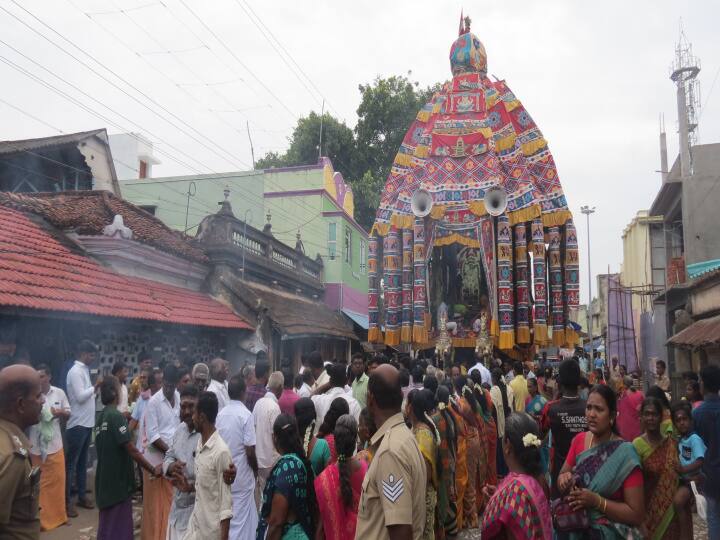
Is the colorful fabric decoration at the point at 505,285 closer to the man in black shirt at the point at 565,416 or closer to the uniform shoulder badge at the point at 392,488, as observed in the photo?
the man in black shirt at the point at 565,416

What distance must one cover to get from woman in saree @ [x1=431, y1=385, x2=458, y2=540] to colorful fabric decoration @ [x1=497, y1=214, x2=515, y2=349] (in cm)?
721

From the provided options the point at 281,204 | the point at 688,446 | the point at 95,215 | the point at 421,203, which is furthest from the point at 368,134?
the point at 688,446

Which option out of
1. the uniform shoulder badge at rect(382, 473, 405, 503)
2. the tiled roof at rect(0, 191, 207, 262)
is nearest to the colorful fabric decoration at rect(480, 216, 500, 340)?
the tiled roof at rect(0, 191, 207, 262)

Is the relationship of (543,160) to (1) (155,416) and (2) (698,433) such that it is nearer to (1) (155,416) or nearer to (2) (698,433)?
(2) (698,433)

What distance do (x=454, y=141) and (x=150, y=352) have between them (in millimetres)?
8555

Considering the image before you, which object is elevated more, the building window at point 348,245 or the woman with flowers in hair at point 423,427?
the building window at point 348,245

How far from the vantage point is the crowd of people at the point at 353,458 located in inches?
118

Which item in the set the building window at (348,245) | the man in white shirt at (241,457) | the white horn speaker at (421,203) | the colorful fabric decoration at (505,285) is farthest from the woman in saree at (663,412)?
the building window at (348,245)

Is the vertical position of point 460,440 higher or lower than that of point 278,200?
lower

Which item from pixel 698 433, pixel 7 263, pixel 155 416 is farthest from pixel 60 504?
pixel 698 433

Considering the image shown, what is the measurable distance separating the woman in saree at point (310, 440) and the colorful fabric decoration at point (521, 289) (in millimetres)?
10559

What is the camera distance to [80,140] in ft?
54.1

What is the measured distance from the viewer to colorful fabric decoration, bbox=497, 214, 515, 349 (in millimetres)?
13914

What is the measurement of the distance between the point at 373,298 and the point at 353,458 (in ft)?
41.5
